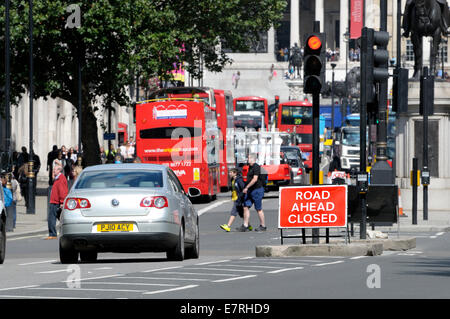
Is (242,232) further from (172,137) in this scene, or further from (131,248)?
(172,137)

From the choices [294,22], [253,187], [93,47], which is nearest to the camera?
[253,187]

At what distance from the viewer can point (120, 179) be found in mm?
19234

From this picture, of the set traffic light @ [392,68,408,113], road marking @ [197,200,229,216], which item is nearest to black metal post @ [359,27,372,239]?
traffic light @ [392,68,408,113]

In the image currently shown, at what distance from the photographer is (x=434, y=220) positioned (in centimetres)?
3231

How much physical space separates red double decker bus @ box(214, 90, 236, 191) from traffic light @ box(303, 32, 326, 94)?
1138 inches

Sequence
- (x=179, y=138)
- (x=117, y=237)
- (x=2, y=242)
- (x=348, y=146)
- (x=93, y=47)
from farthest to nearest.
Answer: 1. (x=348, y=146)
2. (x=93, y=47)
3. (x=179, y=138)
4. (x=2, y=242)
5. (x=117, y=237)

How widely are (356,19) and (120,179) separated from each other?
56.0 metres

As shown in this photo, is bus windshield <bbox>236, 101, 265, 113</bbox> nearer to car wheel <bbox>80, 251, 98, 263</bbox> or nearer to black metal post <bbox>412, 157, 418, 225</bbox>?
black metal post <bbox>412, 157, 418, 225</bbox>

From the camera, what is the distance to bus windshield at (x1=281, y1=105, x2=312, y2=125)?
86.0 meters

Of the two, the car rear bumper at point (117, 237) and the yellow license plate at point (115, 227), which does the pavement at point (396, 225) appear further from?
the yellow license plate at point (115, 227)

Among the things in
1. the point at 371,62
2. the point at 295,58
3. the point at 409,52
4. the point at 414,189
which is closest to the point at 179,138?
the point at 414,189

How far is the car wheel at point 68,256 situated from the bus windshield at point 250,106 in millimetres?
77858

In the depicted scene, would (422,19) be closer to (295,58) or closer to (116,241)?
(116,241)
